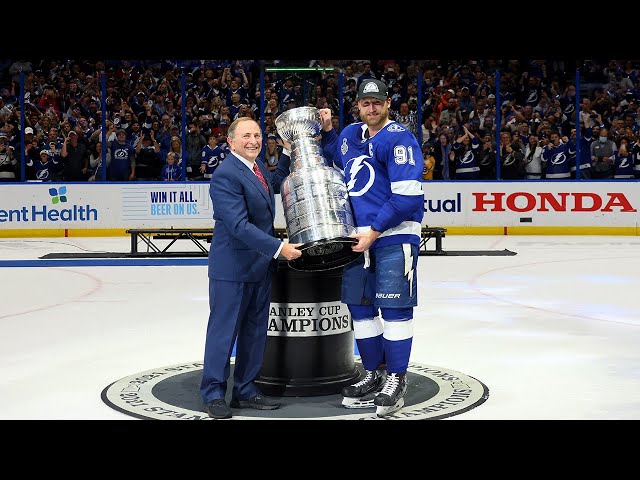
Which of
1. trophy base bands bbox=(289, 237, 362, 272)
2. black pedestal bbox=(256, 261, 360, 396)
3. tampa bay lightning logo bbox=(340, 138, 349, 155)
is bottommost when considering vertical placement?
black pedestal bbox=(256, 261, 360, 396)

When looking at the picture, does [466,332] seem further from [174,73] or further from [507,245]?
[174,73]

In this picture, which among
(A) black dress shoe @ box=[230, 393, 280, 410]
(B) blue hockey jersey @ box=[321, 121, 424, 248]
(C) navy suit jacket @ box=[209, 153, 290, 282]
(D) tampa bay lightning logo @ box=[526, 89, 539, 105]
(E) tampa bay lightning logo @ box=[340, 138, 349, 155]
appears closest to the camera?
(C) navy suit jacket @ box=[209, 153, 290, 282]

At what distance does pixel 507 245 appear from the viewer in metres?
15.9

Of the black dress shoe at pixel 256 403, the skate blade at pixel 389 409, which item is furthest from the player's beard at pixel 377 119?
the black dress shoe at pixel 256 403

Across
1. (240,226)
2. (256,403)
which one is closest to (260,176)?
(240,226)

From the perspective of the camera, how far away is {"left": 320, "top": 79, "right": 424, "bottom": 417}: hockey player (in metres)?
5.18

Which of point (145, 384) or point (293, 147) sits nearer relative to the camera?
point (293, 147)

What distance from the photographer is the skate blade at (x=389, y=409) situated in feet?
16.8

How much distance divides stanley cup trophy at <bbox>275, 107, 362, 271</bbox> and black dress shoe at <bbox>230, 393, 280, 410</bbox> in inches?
29.6

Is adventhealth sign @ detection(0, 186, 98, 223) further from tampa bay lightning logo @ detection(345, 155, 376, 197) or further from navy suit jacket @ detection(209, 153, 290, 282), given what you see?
tampa bay lightning logo @ detection(345, 155, 376, 197)

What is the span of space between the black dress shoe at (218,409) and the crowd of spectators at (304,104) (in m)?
12.0

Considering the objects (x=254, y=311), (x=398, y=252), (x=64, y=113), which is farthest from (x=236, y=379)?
(x=64, y=113)

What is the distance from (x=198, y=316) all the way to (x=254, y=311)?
347 centimetres

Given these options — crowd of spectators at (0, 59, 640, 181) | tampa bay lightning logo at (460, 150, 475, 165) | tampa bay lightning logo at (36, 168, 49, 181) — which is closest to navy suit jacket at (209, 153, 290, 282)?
crowd of spectators at (0, 59, 640, 181)
